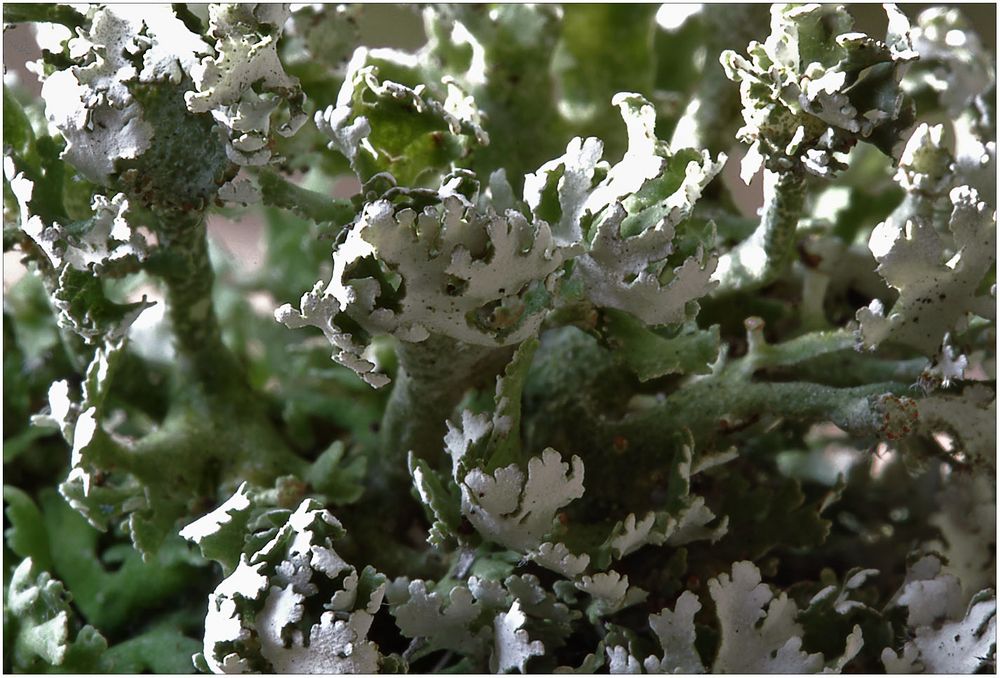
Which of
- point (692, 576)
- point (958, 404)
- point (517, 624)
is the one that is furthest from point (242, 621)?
point (958, 404)

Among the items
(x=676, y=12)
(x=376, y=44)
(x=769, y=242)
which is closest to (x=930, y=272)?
(x=769, y=242)

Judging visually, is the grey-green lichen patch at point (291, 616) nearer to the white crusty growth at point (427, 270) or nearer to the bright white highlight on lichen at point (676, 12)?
the white crusty growth at point (427, 270)

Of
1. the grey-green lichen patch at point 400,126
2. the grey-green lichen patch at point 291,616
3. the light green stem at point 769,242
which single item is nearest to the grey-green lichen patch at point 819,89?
the light green stem at point 769,242

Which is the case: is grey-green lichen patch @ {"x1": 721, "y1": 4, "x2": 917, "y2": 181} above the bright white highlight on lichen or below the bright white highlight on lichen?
above

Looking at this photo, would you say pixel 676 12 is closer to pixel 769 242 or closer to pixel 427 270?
pixel 769 242

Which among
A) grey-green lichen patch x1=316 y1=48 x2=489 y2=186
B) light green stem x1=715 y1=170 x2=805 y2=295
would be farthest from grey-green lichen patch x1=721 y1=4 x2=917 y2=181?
grey-green lichen patch x1=316 y1=48 x2=489 y2=186

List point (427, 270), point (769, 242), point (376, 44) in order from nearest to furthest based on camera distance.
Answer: point (427, 270), point (769, 242), point (376, 44)

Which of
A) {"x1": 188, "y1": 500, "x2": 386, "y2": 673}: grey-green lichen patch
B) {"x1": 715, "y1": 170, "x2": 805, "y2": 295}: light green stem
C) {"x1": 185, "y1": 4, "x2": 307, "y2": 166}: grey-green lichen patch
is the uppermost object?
{"x1": 185, "y1": 4, "x2": 307, "y2": 166}: grey-green lichen patch

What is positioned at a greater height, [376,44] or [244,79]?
[244,79]

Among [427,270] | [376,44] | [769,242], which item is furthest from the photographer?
[376,44]

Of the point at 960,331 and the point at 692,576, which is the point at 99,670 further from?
the point at 960,331

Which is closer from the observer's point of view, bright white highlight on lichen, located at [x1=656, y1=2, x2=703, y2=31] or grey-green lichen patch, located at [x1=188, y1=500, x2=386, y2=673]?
grey-green lichen patch, located at [x1=188, y1=500, x2=386, y2=673]

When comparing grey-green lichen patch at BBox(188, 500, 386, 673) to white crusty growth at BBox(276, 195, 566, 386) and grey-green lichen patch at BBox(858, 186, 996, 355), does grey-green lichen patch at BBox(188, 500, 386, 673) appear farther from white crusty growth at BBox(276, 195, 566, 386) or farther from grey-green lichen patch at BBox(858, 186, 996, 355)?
grey-green lichen patch at BBox(858, 186, 996, 355)

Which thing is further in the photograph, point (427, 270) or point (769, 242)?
point (769, 242)
